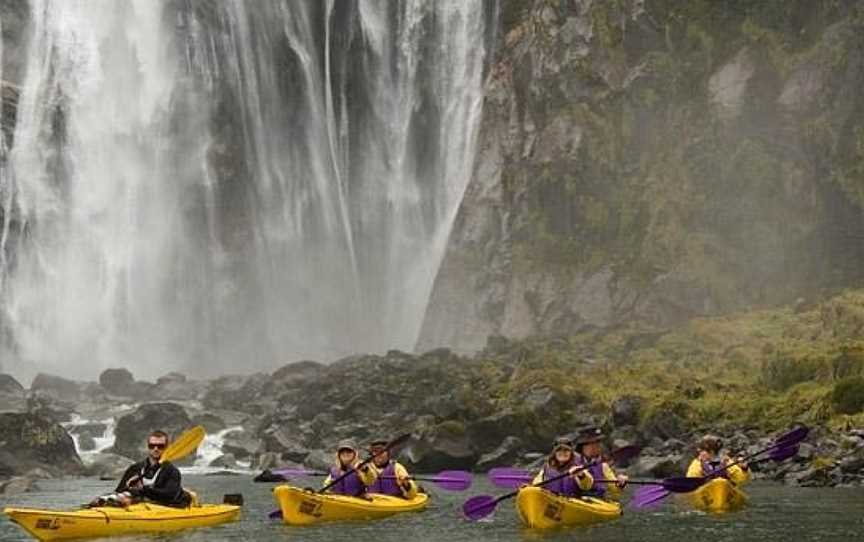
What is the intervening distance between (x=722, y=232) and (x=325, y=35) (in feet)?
101

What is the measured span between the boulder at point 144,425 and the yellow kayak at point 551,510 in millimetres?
23929

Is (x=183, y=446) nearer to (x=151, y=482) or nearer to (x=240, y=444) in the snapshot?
(x=151, y=482)

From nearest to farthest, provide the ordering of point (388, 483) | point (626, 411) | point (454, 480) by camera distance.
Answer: point (388, 483) → point (454, 480) → point (626, 411)

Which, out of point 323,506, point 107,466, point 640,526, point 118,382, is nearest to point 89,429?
point 107,466

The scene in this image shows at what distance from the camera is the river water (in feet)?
66.0

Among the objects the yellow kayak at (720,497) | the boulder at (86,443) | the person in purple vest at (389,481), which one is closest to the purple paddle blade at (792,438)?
the yellow kayak at (720,497)

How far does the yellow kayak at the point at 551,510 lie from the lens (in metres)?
20.9

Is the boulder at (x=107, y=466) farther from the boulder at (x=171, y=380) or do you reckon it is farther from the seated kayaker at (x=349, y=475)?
the seated kayaker at (x=349, y=475)

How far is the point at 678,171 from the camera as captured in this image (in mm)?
60156

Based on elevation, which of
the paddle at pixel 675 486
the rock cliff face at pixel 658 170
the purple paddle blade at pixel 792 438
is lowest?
the paddle at pixel 675 486

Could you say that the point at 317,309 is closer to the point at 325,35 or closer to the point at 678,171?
the point at 325,35

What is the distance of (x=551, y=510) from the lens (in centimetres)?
2102

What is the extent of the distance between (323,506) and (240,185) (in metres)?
54.2

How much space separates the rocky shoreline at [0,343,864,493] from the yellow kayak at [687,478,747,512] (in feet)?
15.4
